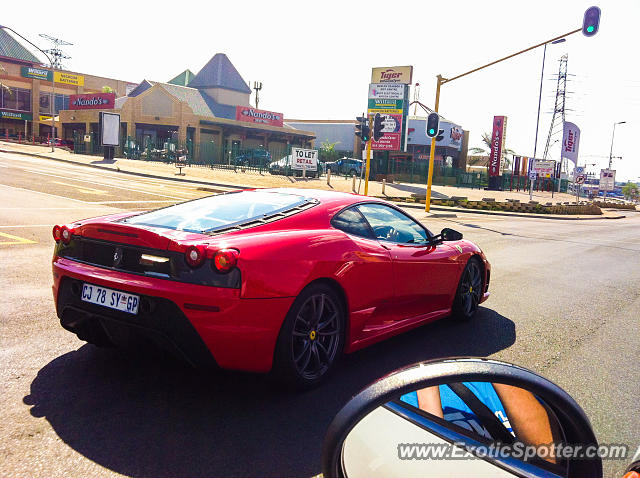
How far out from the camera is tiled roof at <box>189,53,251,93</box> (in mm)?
65500

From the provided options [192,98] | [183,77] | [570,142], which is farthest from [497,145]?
[183,77]

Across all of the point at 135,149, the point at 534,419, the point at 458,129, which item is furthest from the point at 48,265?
the point at 458,129

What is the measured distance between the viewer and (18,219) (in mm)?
11477

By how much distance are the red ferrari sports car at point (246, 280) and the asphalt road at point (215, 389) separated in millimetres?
274

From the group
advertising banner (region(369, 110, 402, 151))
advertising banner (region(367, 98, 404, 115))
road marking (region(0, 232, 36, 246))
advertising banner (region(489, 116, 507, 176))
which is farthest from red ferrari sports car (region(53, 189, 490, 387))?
advertising banner (region(489, 116, 507, 176))

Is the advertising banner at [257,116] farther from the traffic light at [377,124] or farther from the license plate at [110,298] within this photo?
the license plate at [110,298]

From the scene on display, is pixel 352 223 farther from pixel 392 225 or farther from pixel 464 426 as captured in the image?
pixel 464 426

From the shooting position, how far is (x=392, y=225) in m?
4.82

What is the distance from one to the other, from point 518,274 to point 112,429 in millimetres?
7475

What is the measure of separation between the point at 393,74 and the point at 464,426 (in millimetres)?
45393

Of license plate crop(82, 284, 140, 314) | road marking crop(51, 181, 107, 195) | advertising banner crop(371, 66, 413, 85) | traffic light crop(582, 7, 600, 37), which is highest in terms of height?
advertising banner crop(371, 66, 413, 85)

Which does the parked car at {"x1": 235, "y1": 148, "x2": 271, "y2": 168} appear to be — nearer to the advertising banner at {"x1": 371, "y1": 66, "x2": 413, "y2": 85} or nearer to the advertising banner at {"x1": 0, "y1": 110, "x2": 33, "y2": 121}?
the advertising banner at {"x1": 371, "y1": 66, "x2": 413, "y2": 85}

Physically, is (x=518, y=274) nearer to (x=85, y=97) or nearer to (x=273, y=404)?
(x=273, y=404)

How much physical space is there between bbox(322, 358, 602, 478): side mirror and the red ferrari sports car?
1906 mm
